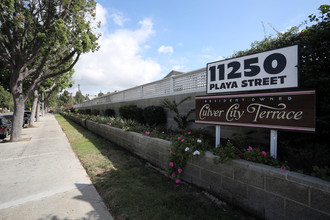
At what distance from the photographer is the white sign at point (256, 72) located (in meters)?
2.80

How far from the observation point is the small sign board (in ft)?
8.13

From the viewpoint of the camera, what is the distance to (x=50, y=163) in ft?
17.0

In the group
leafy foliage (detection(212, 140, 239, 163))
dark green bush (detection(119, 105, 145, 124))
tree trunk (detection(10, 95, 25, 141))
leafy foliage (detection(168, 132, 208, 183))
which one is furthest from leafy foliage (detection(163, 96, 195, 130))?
tree trunk (detection(10, 95, 25, 141))

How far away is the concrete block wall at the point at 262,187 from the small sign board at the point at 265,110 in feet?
2.58

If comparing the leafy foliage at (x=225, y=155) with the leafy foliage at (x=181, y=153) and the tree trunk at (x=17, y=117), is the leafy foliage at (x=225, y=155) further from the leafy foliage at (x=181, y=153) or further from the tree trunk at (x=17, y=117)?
the tree trunk at (x=17, y=117)

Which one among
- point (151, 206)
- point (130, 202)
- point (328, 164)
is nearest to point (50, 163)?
point (130, 202)

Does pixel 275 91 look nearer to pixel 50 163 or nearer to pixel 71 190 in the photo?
pixel 71 190

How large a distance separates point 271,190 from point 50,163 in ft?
19.7

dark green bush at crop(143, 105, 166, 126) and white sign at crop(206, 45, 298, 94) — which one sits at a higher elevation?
white sign at crop(206, 45, 298, 94)

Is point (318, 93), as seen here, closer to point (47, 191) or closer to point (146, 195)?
point (146, 195)

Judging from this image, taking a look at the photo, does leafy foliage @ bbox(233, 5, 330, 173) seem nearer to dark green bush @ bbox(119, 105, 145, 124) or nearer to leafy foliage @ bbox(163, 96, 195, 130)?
leafy foliage @ bbox(163, 96, 195, 130)

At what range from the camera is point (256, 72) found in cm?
320

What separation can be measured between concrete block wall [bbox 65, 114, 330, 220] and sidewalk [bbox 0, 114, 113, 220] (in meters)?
1.89

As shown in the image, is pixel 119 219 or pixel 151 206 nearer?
pixel 119 219
